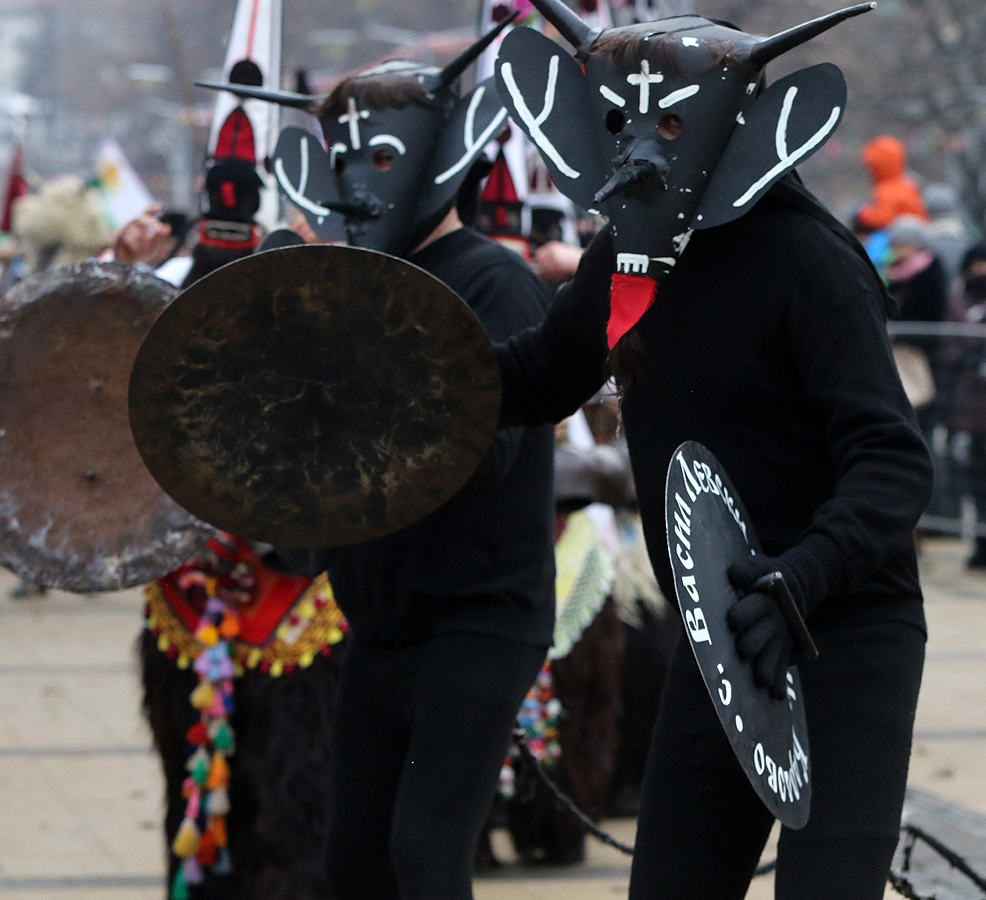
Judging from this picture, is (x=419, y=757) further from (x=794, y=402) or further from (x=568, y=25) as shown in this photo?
(x=568, y=25)

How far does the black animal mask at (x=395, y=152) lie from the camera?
9.88ft

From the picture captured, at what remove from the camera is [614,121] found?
2365 millimetres

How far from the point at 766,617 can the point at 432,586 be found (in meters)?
0.94

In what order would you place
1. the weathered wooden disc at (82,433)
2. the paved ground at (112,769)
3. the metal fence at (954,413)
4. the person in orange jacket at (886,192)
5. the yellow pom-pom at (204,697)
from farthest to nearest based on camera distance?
the person in orange jacket at (886,192), the metal fence at (954,413), the paved ground at (112,769), the yellow pom-pom at (204,697), the weathered wooden disc at (82,433)

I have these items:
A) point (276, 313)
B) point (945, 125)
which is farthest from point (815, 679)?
point (945, 125)

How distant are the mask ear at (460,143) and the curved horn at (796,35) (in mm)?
843

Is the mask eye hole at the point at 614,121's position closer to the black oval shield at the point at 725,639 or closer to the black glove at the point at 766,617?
the black oval shield at the point at 725,639

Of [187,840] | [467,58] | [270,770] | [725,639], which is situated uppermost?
[467,58]

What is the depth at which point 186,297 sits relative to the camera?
2.49 metres

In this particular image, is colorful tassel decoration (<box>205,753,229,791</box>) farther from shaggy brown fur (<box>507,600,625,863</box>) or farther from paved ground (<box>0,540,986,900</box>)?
shaggy brown fur (<box>507,600,625,863</box>)

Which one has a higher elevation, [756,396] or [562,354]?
[756,396]

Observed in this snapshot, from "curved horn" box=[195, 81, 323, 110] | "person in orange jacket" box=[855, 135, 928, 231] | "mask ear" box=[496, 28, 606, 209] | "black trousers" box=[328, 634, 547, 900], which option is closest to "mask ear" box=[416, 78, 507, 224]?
"curved horn" box=[195, 81, 323, 110]

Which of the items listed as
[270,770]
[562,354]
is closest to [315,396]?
[562,354]

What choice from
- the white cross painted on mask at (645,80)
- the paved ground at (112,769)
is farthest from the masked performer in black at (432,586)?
the paved ground at (112,769)
